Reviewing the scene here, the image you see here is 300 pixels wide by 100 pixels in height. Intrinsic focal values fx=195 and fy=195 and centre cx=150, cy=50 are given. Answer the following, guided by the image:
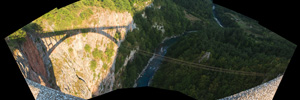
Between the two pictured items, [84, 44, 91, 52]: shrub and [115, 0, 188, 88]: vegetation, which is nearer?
[84, 44, 91, 52]: shrub

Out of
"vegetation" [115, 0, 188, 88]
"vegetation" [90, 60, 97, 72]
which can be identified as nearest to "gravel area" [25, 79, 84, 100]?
"vegetation" [90, 60, 97, 72]

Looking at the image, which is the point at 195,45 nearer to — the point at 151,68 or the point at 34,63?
the point at 151,68

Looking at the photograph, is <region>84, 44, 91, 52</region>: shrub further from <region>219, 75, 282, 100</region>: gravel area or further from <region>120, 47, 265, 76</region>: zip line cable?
<region>219, 75, 282, 100</region>: gravel area

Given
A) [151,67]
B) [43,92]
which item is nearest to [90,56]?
[43,92]

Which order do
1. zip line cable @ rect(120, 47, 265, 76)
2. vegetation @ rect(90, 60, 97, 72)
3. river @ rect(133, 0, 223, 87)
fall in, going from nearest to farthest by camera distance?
1. zip line cable @ rect(120, 47, 265, 76)
2. vegetation @ rect(90, 60, 97, 72)
3. river @ rect(133, 0, 223, 87)

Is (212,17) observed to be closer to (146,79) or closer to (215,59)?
(215,59)

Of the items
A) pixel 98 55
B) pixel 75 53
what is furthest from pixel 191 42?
pixel 75 53

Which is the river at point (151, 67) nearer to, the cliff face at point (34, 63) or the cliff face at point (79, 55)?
the cliff face at point (79, 55)

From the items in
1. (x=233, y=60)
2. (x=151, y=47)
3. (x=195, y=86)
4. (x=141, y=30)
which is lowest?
(x=195, y=86)

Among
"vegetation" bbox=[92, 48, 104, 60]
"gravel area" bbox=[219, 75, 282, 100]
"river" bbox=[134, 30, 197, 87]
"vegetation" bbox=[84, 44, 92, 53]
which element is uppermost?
"vegetation" bbox=[84, 44, 92, 53]
